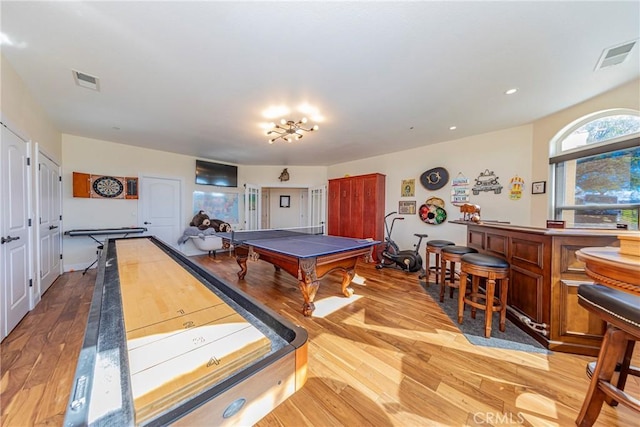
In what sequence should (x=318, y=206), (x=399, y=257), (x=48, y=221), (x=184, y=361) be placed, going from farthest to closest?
(x=318, y=206) → (x=399, y=257) → (x=48, y=221) → (x=184, y=361)

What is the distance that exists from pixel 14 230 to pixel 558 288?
17.5 feet

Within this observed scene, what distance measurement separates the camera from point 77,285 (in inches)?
138

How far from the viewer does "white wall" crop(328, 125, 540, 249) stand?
3619 mm

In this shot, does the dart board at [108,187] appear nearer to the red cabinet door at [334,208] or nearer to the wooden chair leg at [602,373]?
the red cabinet door at [334,208]

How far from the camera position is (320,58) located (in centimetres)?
202

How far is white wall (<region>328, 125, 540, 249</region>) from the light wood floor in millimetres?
2376

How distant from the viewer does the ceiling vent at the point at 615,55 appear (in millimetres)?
1872

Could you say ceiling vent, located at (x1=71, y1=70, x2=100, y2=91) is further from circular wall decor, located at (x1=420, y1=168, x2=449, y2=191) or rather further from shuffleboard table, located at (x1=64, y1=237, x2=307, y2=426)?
circular wall decor, located at (x1=420, y1=168, x2=449, y2=191)

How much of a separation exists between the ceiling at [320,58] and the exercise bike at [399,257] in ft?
7.66

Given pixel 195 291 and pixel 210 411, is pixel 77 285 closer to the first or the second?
pixel 195 291

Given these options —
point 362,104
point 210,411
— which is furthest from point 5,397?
point 362,104

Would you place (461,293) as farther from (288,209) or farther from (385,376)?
(288,209)

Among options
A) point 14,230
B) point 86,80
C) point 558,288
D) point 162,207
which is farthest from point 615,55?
point 162,207

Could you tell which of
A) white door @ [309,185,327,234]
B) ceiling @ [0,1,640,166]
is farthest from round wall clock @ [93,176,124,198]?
white door @ [309,185,327,234]
